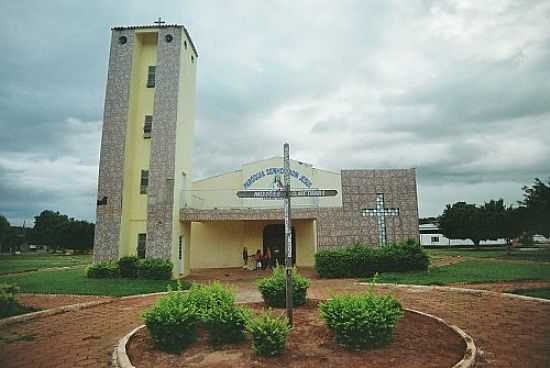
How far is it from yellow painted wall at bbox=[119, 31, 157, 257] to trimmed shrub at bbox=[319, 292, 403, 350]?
1303cm

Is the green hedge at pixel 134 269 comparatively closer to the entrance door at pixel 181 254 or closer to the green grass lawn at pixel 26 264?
the entrance door at pixel 181 254

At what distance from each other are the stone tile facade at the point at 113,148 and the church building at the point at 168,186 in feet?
0.15

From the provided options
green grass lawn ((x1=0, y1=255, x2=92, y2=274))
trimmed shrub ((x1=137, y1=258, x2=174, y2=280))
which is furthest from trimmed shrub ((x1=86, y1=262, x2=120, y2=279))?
green grass lawn ((x1=0, y1=255, x2=92, y2=274))

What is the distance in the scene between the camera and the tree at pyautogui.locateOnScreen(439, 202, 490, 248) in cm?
3888

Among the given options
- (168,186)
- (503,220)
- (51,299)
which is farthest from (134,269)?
(503,220)

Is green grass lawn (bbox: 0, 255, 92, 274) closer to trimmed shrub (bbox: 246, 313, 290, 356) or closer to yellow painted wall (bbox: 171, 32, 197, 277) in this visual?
yellow painted wall (bbox: 171, 32, 197, 277)

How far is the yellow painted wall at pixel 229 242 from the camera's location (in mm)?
22156

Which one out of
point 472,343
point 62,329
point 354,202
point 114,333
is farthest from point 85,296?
point 354,202

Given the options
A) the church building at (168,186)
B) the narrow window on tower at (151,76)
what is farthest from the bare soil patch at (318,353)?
the narrow window on tower at (151,76)

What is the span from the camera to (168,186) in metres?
16.5

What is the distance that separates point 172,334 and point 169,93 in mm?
13463

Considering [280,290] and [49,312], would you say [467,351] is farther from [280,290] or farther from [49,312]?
[49,312]

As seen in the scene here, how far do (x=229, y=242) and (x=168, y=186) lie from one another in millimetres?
7346

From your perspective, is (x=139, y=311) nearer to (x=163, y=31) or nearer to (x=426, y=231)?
(x=163, y=31)
